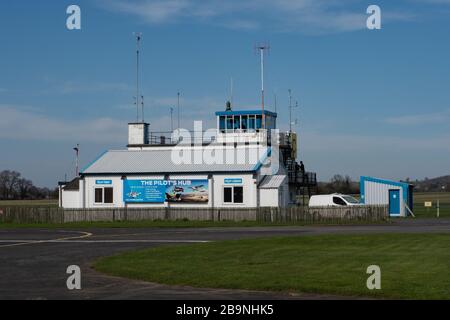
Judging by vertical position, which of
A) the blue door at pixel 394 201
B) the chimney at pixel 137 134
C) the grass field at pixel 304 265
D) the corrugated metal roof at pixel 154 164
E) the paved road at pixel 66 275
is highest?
the chimney at pixel 137 134

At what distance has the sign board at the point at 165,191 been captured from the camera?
53500mm

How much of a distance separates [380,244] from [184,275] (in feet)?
33.3

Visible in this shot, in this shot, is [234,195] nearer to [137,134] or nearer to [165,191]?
[165,191]

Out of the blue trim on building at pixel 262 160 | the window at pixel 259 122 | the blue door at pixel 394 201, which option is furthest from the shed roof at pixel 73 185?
the blue door at pixel 394 201

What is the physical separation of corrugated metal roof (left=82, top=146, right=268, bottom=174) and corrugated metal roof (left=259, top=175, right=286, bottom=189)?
129 centimetres

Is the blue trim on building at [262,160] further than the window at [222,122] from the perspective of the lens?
No

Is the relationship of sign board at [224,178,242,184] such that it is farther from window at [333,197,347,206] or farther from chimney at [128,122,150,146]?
chimney at [128,122,150,146]

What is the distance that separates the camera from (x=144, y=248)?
1040 inches

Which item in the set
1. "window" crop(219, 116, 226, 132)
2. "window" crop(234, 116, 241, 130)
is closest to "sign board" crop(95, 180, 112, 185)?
"window" crop(219, 116, 226, 132)

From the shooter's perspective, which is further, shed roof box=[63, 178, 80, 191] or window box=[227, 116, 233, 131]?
window box=[227, 116, 233, 131]

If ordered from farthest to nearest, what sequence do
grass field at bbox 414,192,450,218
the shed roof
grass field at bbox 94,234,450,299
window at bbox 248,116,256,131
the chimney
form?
the chimney
window at bbox 248,116,256,131
grass field at bbox 414,192,450,218
the shed roof
grass field at bbox 94,234,450,299

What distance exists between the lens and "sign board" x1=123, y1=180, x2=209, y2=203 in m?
53.5

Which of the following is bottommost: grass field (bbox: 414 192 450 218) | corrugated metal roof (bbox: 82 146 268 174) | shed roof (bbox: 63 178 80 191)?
grass field (bbox: 414 192 450 218)

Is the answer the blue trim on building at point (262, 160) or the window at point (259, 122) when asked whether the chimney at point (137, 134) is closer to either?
the window at point (259, 122)
